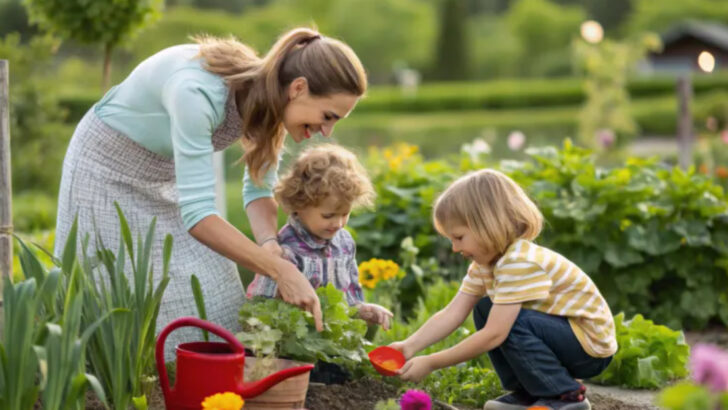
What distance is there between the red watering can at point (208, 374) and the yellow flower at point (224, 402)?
0.49 feet

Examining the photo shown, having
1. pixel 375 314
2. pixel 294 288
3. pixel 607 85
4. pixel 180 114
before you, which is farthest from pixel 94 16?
pixel 607 85

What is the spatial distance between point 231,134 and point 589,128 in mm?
10240

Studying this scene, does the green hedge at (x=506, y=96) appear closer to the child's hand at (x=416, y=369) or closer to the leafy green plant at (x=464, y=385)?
the leafy green plant at (x=464, y=385)

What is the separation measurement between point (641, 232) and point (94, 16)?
263 cm

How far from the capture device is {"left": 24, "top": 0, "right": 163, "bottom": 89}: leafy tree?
423 centimetres

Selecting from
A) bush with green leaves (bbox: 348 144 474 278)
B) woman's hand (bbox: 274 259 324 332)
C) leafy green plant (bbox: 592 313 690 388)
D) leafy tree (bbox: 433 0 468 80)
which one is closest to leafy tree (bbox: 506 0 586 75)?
leafy tree (bbox: 433 0 468 80)

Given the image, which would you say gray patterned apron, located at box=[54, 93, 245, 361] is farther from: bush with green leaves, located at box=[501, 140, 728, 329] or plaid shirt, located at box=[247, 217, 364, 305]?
bush with green leaves, located at box=[501, 140, 728, 329]

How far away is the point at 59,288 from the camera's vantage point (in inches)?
88.3

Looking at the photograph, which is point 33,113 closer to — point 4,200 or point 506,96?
point 4,200

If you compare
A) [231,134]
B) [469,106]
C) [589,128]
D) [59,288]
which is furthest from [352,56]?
[469,106]

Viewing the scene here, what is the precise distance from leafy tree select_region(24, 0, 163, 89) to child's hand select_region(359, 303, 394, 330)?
2.13m

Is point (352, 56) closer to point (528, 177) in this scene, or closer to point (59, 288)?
point (59, 288)

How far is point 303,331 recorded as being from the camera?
2.35m

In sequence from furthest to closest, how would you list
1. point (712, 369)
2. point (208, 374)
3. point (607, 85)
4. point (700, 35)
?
point (700, 35), point (607, 85), point (208, 374), point (712, 369)
